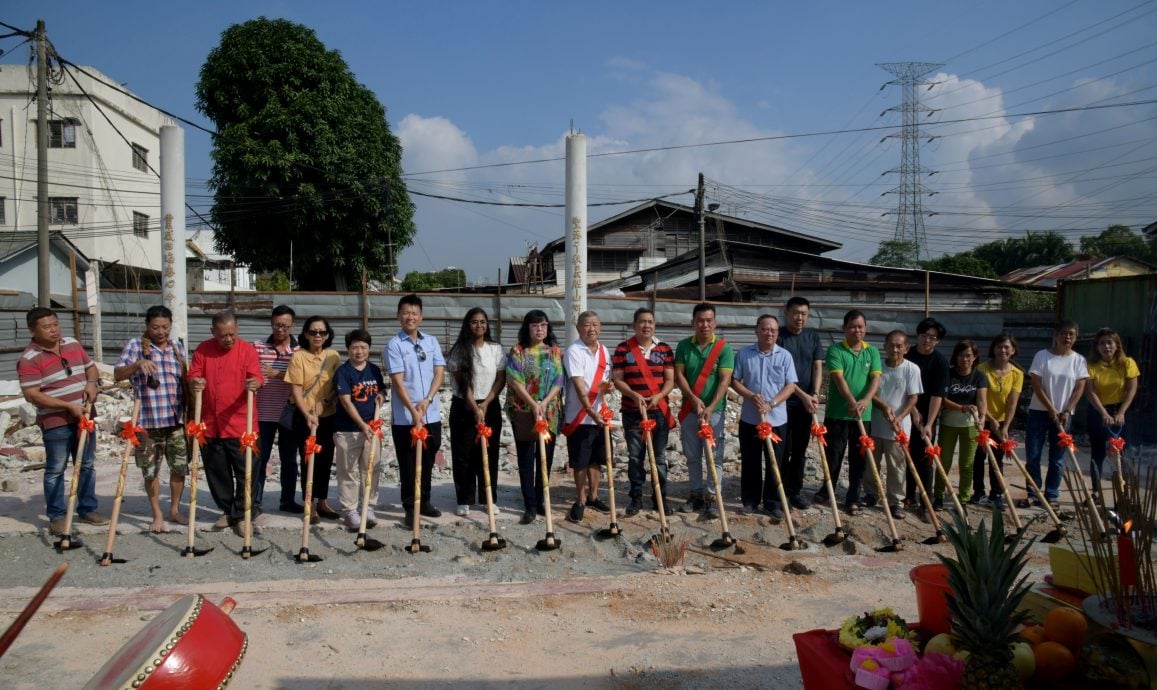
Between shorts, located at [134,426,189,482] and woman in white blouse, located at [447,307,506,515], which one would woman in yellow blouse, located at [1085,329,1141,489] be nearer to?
woman in white blouse, located at [447,307,506,515]

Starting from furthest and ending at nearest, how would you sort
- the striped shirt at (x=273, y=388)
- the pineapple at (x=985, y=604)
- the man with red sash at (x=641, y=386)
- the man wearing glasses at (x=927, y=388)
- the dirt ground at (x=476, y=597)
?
the man wearing glasses at (x=927, y=388) → the man with red sash at (x=641, y=386) → the striped shirt at (x=273, y=388) → the dirt ground at (x=476, y=597) → the pineapple at (x=985, y=604)

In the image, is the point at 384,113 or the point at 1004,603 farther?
the point at 384,113

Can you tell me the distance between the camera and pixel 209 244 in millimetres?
51156

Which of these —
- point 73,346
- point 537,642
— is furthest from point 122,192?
point 537,642

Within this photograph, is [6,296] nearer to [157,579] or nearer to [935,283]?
[157,579]

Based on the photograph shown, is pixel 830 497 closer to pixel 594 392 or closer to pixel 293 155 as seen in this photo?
pixel 594 392

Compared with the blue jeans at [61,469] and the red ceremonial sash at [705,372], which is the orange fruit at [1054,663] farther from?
the blue jeans at [61,469]

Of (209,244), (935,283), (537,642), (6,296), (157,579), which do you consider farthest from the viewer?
(209,244)

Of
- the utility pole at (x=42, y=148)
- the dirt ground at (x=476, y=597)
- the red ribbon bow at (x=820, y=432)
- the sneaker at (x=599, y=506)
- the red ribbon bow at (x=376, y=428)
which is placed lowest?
the dirt ground at (x=476, y=597)

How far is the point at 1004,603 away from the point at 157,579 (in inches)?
213

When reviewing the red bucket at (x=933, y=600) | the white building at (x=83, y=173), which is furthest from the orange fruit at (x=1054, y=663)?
the white building at (x=83, y=173)

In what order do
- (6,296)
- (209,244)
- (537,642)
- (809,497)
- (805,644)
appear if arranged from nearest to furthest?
1. (805,644)
2. (537,642)
3. (809,497)
4. (6,296)
5. (209,244)

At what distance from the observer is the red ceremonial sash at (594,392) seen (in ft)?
21.9

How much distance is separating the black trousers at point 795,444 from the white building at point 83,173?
28785 mm
